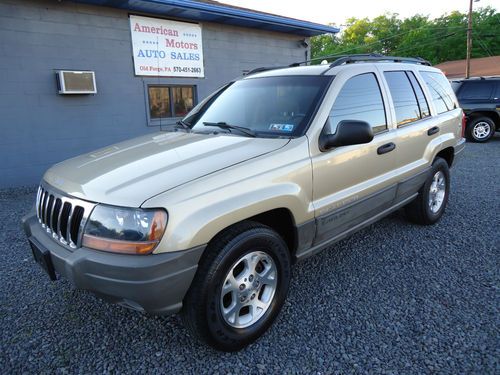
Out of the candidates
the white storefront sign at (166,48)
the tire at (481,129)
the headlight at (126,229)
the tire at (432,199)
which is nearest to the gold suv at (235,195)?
the headlight at (126,229)

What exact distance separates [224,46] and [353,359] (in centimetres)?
820

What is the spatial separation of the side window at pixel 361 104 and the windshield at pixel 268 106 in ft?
0.63

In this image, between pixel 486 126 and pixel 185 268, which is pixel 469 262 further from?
pixel 486 126

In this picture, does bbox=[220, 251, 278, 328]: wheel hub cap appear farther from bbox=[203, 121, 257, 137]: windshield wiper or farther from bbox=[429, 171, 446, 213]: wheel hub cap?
bbox=[429, 171, 446, 213]: wheel hub cap

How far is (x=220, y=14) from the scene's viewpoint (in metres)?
8.07

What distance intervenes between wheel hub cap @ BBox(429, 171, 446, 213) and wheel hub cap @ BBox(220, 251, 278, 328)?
2.72 m

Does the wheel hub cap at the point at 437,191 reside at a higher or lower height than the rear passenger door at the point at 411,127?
lower

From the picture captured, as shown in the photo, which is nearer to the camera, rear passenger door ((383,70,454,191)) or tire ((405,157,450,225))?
rear passenger door ((383,70,454,191))

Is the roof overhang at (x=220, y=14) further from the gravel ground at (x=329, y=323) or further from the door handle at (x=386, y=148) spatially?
the door handle at (x=386, y=148)

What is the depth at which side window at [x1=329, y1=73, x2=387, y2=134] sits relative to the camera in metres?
2.94

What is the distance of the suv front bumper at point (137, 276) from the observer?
193cm

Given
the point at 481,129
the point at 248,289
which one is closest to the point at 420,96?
the point at 248,289

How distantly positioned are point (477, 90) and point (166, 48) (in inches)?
370

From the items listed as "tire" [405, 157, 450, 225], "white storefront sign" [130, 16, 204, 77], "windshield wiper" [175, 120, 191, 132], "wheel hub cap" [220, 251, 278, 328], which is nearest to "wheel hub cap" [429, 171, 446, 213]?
"tire" [405, 157, 450, 225]
